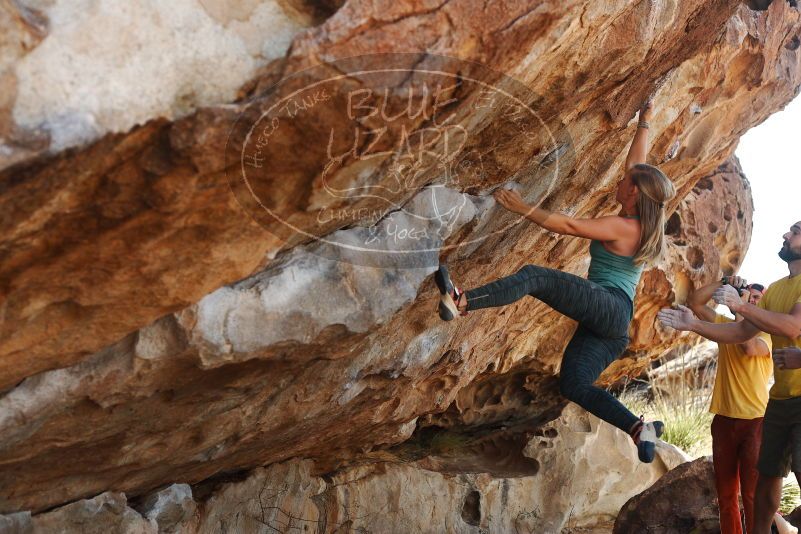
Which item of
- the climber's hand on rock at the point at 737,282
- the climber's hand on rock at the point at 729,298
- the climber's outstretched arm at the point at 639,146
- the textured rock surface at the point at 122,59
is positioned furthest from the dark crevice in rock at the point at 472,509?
the textured rock surface at the point at 122,59

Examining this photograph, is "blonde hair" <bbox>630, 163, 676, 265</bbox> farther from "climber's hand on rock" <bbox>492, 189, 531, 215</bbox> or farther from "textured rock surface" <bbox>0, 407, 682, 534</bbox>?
"textured rock surface" <bbox>0, 407, 682, 534</bbox>

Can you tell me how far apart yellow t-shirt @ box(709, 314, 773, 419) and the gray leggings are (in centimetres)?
108

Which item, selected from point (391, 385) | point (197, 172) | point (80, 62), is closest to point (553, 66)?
point (197, 172)

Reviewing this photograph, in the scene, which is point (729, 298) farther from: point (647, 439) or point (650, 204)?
point (647, 439)

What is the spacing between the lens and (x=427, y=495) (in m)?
5.84

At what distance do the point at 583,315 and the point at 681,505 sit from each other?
7.61ft

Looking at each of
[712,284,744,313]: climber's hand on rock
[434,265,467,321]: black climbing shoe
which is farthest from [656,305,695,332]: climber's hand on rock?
[434,265,467,321]: black climbing shoe

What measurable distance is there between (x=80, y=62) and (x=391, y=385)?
3.02 meters

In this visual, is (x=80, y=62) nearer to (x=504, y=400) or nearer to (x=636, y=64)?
(x=636, y=64)

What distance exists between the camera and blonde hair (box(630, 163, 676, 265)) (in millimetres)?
3822

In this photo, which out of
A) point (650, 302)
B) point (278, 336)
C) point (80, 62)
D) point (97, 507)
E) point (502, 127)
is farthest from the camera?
point (650, 302)

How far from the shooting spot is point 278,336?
10.8 feet

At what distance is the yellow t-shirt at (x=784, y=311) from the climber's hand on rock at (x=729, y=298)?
305mm

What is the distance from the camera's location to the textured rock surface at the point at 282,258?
2.55 meters
